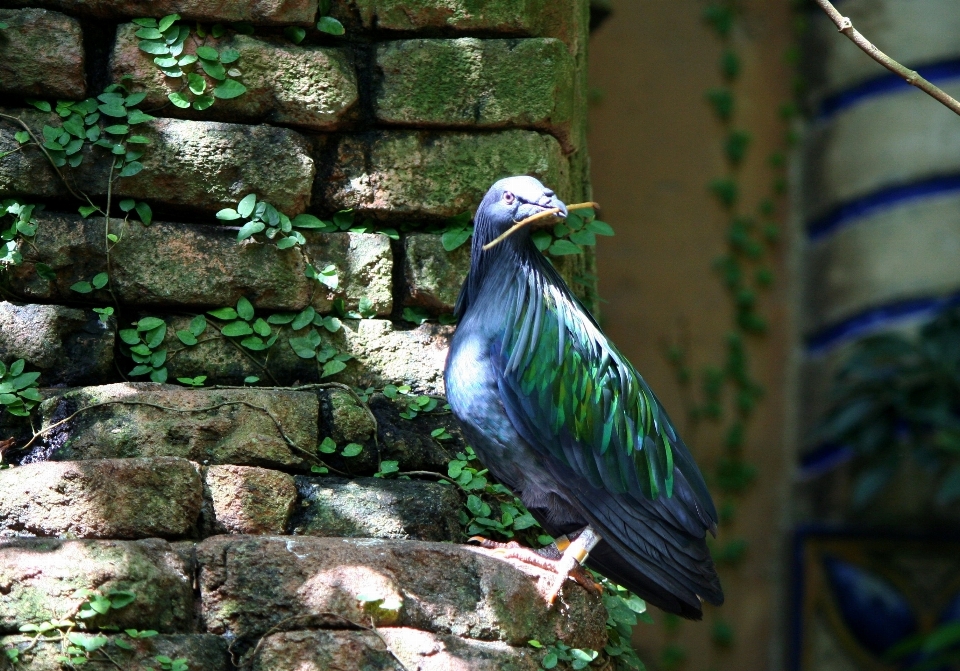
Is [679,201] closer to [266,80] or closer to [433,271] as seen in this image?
[433,271]

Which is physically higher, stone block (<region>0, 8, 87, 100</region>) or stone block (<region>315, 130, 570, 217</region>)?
stone block (<region>0, 8, 87, 100</region>)

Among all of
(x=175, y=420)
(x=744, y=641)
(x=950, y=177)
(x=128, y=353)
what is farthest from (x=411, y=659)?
(x=950, y=177)

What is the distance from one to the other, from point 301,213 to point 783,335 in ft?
10.9

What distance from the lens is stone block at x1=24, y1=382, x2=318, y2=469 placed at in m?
2.81

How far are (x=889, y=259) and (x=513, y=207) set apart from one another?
339 cm

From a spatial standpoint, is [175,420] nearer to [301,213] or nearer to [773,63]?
[301,213]

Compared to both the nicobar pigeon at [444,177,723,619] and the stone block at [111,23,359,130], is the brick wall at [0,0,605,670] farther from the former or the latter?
the nicobar pigeon at [444,177,723,619]

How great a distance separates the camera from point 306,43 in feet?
10.8

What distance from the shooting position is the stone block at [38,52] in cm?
305

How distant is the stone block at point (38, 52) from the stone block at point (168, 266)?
0.35m

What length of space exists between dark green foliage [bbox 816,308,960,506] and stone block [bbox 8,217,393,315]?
300 centimetres

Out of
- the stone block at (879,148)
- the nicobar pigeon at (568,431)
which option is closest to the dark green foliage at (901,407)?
the stone block at (879,148)

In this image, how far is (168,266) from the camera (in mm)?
3109

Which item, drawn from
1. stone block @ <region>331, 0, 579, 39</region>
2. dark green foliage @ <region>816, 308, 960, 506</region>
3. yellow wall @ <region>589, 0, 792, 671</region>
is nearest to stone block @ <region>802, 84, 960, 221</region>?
yellow wall @ <region>589, 0, 792, 671</region>
